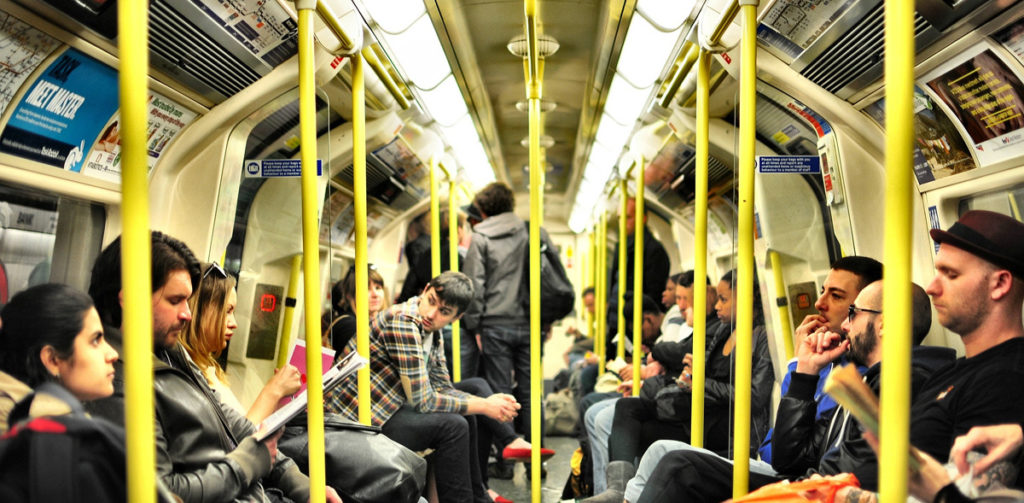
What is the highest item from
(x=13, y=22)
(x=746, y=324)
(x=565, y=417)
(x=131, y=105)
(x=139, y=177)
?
(x=13, y=22)

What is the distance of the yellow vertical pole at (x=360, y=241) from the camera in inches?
104

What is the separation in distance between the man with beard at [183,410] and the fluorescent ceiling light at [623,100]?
2.91 meters

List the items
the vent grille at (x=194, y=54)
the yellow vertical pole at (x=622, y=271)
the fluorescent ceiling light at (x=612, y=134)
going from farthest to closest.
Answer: the yellow vertical pole at (x=622, y=271) < the fluorescent ceiling light at (x=612, y=134) < the vent grille at (x=194, y=54)

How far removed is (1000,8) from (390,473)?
88.4 inches

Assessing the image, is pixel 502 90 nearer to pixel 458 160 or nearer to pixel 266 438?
pixel 458 160

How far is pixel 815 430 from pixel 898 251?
102 cm

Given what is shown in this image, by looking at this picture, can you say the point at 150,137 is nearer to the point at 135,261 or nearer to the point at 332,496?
the point at 135,261

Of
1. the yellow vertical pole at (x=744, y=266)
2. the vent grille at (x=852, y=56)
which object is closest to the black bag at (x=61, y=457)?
the yellow vertical pole at (x=744, y=266)

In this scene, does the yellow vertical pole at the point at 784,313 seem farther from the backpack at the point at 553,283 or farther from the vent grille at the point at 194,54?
the backpack at the point at 553,283

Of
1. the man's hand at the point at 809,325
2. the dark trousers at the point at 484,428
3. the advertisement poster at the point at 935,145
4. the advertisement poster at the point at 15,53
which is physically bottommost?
the dark trousers at the point at 484,428

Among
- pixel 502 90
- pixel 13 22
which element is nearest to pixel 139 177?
pixel 13 22

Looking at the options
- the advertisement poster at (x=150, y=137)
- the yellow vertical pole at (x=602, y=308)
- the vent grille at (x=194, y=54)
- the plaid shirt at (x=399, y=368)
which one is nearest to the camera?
the advertisement poster at (x=150, y=137)

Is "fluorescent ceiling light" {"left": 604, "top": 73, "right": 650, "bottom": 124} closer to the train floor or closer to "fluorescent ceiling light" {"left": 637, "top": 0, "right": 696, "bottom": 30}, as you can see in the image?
"fluorescent ceiling light" {"left": 637, "top": 0, "right": 696, "bottom": 30}

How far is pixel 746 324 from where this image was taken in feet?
7.13
